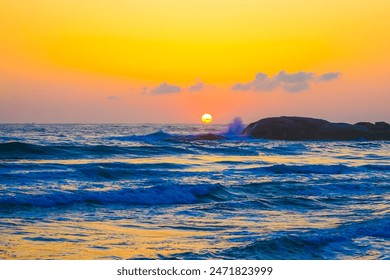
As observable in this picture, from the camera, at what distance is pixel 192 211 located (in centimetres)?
1523

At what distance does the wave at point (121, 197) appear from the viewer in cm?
1573

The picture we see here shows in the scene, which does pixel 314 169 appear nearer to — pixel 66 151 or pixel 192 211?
pixel 192 211

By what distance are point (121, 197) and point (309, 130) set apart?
45453 millimetres

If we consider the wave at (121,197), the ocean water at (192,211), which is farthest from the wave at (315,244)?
the wave at (121,197)

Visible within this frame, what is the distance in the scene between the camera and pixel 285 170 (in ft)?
90.2

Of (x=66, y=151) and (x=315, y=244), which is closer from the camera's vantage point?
(x=315, y=244)

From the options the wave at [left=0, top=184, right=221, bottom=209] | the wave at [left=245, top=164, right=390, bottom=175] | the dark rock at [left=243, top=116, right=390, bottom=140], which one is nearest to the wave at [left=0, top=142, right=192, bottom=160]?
the wave at [left=245, top=164, right=390, bottom=175]

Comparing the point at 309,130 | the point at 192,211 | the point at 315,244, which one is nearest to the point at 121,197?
the point at 192,211

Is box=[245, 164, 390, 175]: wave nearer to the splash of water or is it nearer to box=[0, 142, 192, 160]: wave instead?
box=[0, 142, 192, 160]: wave

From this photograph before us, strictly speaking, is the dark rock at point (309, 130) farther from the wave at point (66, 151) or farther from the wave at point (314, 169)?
the wave at point (314, 169)

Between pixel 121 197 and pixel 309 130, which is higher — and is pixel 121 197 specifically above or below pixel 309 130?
below

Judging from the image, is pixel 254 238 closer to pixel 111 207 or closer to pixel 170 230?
pixel 170 230

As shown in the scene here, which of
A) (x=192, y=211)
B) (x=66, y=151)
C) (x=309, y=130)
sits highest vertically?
(x=309, y=130)
